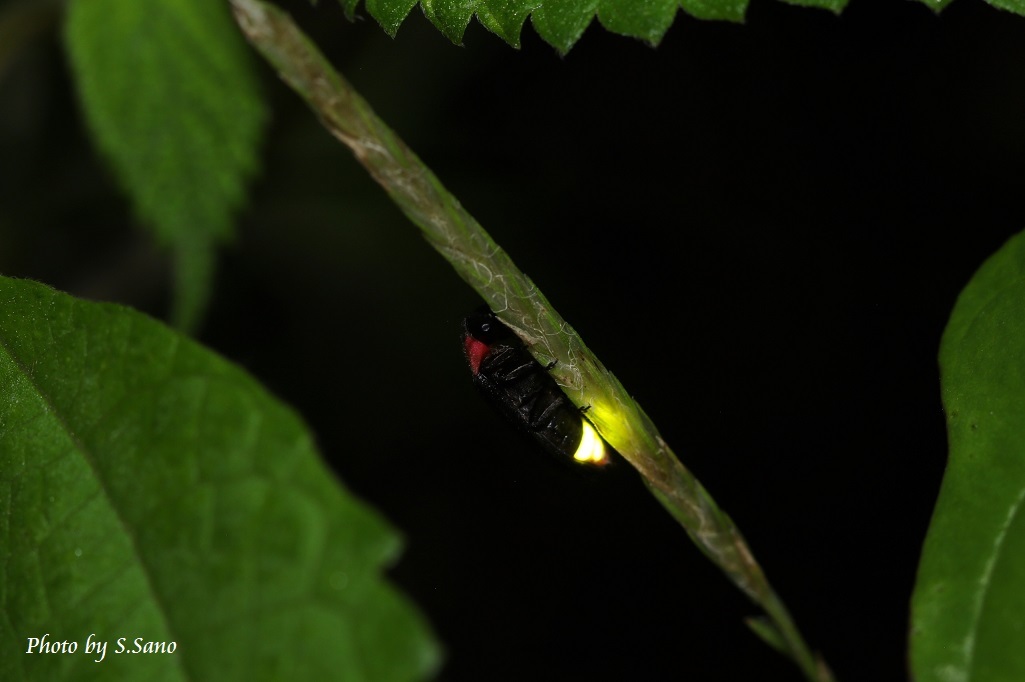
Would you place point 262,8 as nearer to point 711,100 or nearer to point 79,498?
point 79,498

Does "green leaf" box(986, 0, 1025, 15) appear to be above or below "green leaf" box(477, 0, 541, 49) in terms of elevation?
above

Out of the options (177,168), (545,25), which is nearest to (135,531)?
(545,25)

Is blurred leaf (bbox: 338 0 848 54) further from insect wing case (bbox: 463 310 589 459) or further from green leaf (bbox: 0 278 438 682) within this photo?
insect wing case (bbox: 463 310 589 459)

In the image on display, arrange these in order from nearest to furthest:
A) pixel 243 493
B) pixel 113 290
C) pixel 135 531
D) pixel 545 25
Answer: pixel 243 493, pixel 135 531, pixel 545 25, pixel 113 290

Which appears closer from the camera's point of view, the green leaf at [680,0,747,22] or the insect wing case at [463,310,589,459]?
the green leaf at [680,0,747,22]

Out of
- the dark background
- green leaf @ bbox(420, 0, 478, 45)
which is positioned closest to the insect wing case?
the dark background

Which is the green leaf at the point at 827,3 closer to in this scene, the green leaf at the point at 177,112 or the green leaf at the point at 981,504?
the green leaf at the point at 981,504
